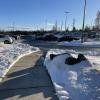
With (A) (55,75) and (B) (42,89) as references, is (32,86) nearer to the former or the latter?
(B) (42,89)

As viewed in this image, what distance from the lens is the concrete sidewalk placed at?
29.3ft

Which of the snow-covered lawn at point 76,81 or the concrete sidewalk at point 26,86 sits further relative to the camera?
the concrete sidewalk at point 26,86

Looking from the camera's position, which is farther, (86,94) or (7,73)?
(7,73)

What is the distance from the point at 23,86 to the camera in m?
10.5

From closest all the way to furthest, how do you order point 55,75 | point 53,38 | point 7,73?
point 55,75
point 7,73
point 53,38

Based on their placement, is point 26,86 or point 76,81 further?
point 26,86

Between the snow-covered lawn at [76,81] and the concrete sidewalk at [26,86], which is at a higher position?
the snow-covered lawn at [76,81]

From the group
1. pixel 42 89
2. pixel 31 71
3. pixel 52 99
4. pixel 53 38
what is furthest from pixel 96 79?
pixel 53 38

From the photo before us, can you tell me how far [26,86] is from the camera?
10.5m

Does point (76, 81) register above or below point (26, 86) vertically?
above

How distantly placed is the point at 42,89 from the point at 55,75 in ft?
6.80

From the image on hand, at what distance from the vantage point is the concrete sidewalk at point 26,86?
8.95 m

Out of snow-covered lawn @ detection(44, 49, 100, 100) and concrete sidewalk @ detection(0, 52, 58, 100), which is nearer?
snow-covered lawn @ detection(44, 49, 100, 100)

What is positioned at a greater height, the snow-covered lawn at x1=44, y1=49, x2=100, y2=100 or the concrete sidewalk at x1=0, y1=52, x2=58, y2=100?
the snow-covered lawn at x1=44, y1=49, x2=100, y2=100
